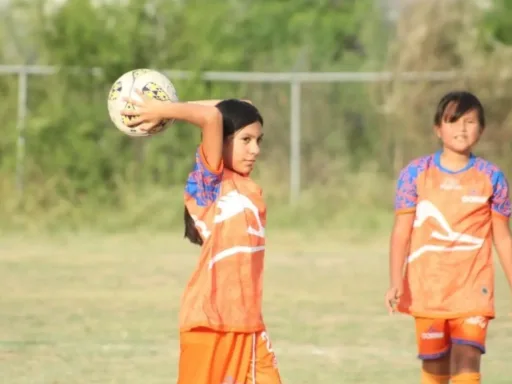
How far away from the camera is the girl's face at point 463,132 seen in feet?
20.5

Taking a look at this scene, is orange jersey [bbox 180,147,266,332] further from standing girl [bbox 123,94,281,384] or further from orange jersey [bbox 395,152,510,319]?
orange jersey [bbox 395,152,510,319]

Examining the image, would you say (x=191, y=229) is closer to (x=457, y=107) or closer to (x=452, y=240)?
(x=452, y=240)

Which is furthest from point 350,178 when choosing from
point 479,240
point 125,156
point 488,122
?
point 479,240

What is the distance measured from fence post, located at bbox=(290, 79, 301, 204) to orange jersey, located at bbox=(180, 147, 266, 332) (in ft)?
41.7

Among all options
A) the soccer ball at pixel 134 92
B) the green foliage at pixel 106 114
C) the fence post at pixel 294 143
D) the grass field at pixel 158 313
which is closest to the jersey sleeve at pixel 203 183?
the soccer ball at pixel 134 92

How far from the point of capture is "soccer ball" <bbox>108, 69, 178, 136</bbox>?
5230mm

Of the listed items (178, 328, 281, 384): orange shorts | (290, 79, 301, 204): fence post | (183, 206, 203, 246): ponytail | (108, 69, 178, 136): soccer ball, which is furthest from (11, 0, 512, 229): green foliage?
(178, 328, 281, 384): orange shorts

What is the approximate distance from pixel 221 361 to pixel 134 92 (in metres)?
1.17

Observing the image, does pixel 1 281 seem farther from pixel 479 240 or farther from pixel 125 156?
pixel 479 240

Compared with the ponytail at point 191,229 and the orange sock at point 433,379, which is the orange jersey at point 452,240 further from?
the ponytail at point 191,229

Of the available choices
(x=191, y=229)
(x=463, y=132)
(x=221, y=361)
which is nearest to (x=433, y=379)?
(x=463, y=132)

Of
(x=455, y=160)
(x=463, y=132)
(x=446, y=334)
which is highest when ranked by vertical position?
(x=463, y=132)

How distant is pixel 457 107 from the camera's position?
6.26 m

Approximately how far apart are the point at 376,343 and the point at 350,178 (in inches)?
371
